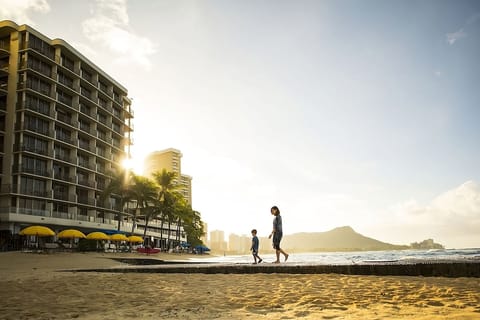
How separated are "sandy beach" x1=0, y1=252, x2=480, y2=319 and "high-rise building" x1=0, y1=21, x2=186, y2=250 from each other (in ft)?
123

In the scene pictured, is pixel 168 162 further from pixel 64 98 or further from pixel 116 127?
pixel 64 98

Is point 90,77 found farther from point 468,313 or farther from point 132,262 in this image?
point 468,313

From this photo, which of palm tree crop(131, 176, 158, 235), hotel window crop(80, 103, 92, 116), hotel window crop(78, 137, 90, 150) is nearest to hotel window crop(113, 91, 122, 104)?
hotel window crop(80, 103, 92, 116)

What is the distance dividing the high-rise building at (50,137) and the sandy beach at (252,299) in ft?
123

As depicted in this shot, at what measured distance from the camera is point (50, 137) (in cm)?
4472

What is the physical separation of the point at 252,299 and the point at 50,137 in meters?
45.9

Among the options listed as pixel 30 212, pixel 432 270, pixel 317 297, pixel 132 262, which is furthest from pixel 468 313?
pixel 30 212

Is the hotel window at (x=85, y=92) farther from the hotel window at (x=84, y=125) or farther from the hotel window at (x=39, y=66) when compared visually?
the hotel window at (x=39, y=66)

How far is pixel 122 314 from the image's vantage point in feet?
14.5

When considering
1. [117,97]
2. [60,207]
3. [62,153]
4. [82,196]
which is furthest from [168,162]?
[60,207]

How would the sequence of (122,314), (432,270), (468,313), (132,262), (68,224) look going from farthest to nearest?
1. (68,224)
2. (132,262)
3. (432,270)
4. (122,314)
5. (468,313)

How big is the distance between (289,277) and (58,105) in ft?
156

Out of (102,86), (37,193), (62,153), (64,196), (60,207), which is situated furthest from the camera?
(102,86)

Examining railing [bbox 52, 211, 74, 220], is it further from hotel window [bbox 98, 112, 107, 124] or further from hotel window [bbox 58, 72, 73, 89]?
hotel window [bbox 58, 72, 73, 89]
